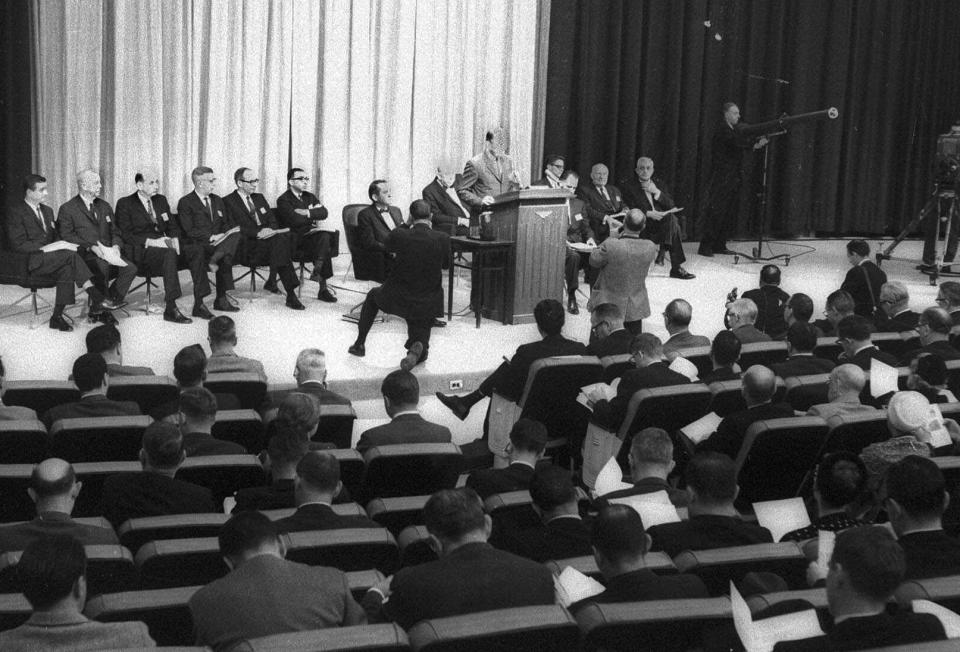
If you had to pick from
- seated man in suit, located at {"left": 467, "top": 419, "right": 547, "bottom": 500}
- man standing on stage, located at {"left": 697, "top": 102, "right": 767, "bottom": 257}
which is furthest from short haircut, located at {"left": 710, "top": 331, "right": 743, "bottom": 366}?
man standing on stage, located at {"left": 697, "top": 102, "right": 767, "bottom": 257}

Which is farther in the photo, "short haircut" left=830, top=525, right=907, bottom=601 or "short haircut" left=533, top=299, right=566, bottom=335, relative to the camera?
"short haircut" left=533, top=299, right=566, bottom=335

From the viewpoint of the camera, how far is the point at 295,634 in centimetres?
253

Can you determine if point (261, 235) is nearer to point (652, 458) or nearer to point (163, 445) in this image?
point (163, 445)

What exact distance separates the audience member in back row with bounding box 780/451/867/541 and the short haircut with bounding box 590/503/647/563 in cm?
99

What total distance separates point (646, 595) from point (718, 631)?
22 centimetres

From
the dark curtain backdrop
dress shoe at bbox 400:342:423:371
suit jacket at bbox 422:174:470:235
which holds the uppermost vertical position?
the dark curtain backdrop

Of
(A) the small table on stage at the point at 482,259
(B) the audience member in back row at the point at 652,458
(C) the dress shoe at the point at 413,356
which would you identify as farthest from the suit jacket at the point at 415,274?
(B) the audience member in back row at the point at 652,458

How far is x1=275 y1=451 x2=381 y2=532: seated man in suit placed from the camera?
11.7 feet

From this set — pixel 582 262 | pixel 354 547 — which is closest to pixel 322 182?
pixel 582 262

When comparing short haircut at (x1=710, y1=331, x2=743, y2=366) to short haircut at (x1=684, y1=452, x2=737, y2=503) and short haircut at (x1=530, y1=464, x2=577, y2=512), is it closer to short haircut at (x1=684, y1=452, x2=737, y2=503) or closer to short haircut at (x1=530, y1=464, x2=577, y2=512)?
short haircut at (x1=684, y1=452, x2=737, y2=503)

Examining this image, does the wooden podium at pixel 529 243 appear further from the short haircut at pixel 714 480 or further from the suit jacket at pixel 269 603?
the suit jacket at pixel 269 603

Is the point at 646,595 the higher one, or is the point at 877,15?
the point at 877,15

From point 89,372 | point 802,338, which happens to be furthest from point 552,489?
point 802,338

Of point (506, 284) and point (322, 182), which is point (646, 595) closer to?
point (506, 284)
